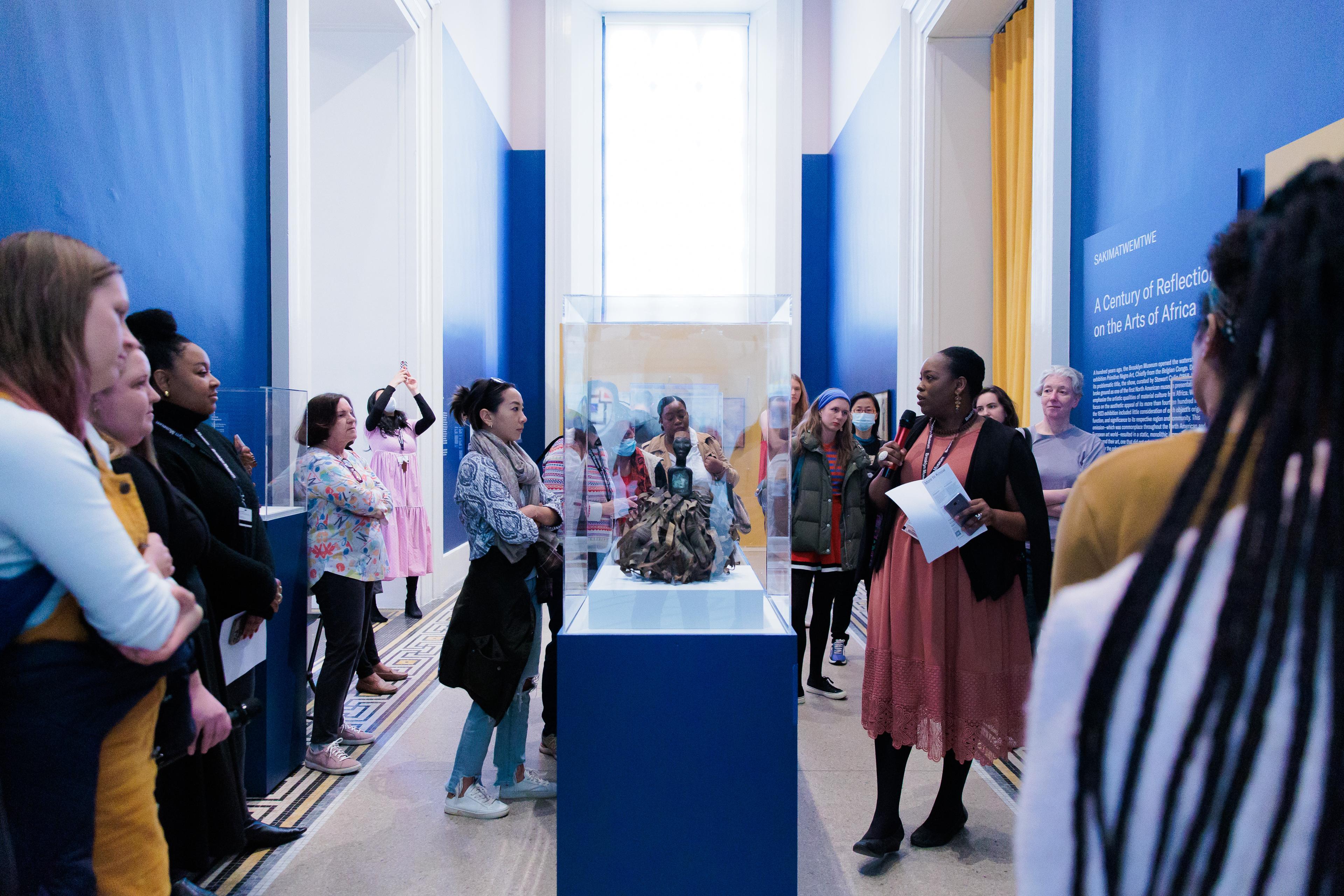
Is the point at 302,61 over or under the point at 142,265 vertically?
over

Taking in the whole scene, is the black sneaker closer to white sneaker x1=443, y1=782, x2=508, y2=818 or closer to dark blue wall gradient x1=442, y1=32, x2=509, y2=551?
white sneaker x1=443, y1=782, x2=508, y2=818

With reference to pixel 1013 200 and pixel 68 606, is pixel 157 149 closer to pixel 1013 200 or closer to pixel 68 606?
pixel 68 606

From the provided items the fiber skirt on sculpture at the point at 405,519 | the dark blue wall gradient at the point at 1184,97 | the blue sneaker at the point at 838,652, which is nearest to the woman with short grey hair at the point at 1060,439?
the dark blue wall gradient at the point at 1184,97

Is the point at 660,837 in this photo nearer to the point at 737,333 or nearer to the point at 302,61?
the point at 737,333

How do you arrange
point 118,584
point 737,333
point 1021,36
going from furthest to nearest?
point 1021,36, point 737,333, point 118,584

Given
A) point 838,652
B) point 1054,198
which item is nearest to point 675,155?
point 1054,198

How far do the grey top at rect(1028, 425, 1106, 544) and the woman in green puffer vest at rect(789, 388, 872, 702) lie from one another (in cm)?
94

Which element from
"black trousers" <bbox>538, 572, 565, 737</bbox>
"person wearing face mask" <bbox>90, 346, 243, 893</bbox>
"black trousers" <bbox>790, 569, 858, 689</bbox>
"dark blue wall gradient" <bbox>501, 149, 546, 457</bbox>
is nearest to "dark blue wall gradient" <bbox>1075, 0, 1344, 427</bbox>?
"black trousers" <bbox>790, 569, 858, 689</bbox>

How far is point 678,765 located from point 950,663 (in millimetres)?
1077

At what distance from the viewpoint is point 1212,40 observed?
328 centimetres

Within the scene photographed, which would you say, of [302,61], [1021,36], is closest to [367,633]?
[302,61]

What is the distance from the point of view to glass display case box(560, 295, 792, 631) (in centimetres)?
274

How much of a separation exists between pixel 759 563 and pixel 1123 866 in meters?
2.12

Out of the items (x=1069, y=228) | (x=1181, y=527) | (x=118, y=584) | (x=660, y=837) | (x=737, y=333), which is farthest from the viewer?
(x=1069, y=228)
